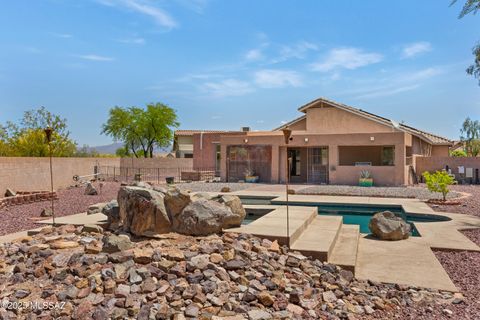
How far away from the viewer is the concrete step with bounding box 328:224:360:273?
20.5 ft

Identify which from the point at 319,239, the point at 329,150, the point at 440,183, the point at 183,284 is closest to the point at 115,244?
the point at 183,284

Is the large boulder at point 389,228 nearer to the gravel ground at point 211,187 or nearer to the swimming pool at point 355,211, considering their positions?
the swimming pool at point 355,211

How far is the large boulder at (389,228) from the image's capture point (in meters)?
8.45

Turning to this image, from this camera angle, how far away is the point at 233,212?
7.73 metres

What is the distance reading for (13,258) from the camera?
579cm

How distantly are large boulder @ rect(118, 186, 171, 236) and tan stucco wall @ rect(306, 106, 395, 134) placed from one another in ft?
68.7

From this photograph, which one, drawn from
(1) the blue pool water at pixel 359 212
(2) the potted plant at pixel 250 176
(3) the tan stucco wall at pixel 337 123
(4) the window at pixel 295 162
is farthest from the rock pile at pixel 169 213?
(3) the tan stucco wall at pixel 337 123

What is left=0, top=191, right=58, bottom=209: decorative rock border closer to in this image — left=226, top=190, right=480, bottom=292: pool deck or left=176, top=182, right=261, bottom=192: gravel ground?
left=176, top=182, right=261, bottom=192: gravel ground

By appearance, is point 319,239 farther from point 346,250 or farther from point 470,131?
point 470,131

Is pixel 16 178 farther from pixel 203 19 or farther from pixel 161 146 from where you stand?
pixel 161 146

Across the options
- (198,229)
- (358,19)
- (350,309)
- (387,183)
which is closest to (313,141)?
(387,183)

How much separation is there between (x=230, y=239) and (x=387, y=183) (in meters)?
16.9

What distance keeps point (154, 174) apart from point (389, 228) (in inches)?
1066

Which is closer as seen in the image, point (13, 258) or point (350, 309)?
point (350, 309)
